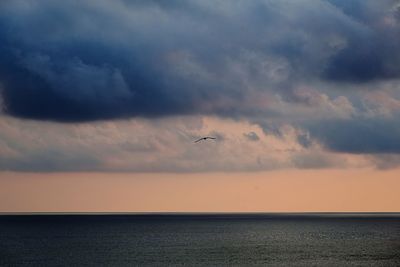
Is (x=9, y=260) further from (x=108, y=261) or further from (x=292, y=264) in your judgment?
(x=292, y=264)

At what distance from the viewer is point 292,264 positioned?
14150 cm

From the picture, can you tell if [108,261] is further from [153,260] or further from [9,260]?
[9,260]

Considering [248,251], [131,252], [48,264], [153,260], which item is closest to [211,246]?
[248,251]

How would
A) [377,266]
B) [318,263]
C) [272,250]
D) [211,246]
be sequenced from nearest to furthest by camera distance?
[377,266], [318,263], [272,250], [211,246]

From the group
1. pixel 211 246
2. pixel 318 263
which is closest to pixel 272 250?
pixel 211 246

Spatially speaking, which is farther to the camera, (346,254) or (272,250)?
(272,250)

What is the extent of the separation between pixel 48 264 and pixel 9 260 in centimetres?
1183

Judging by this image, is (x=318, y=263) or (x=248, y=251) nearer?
(x=318, y=263)

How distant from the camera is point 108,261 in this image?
146250 millimetres

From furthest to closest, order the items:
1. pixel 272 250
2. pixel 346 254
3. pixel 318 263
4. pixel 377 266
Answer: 1. pixel 272 250
2. pixel 346 254
3. pixel 318 263
4. pixel 377 266

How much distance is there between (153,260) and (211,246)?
48262 mm

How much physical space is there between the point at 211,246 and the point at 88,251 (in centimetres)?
3969

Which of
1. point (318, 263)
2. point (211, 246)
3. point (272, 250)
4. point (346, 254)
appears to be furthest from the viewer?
point (211, 246)

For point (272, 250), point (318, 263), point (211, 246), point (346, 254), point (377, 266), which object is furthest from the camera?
point (211, 246)
